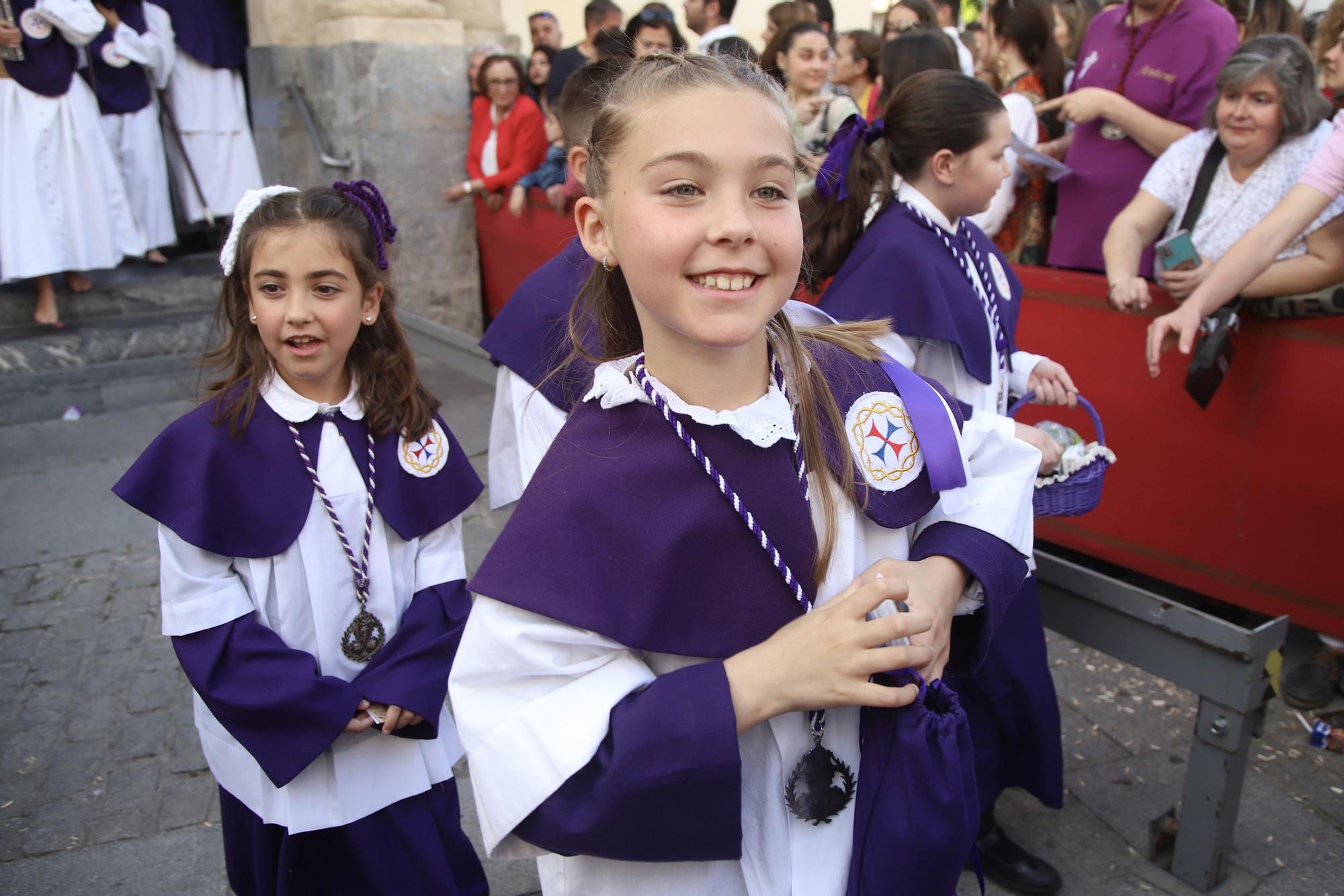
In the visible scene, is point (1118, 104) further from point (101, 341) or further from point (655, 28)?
point (101, 341)

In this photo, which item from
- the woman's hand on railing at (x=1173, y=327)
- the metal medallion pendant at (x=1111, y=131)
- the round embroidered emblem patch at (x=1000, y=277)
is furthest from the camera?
the metal medallion pendant at (x=1111, y=131)

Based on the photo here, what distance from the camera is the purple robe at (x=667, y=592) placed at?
129 centimetres

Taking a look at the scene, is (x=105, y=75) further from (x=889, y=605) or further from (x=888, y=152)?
(x=889, y=605)

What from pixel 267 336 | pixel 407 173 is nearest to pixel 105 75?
pixel 407 173

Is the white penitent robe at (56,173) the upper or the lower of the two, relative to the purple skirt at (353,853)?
upper

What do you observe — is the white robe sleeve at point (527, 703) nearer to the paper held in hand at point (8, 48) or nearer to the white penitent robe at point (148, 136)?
the paper held in hand at point (8, 48)

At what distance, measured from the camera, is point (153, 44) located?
760 cm

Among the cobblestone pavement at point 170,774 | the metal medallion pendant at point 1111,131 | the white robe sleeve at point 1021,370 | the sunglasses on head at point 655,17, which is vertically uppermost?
the sunglasses on head at point 655,17

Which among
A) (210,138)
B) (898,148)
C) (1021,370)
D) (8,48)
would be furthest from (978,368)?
(210,138)

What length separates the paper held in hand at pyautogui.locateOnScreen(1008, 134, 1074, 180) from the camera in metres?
4.39

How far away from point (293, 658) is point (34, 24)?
6.24m

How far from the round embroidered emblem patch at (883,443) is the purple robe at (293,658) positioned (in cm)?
107

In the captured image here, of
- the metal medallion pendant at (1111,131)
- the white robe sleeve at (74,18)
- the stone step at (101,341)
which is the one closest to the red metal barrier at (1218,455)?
the metal medallion pendant at (1111,131)

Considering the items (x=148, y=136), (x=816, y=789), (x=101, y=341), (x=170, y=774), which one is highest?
(x=148, y=136)
